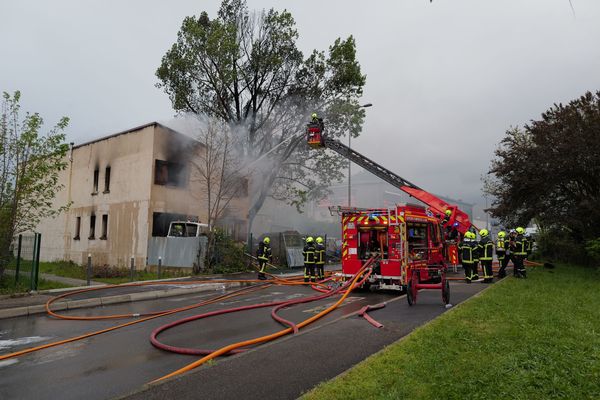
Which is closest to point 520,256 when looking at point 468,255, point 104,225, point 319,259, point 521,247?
point 521,247

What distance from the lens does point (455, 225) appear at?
15.3 m

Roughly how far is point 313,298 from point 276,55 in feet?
47.3

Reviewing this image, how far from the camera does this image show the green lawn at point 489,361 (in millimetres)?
3564

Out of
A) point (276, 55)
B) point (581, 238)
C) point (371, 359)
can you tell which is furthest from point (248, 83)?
point (371, 359)

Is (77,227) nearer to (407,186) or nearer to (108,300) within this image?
(108,300)

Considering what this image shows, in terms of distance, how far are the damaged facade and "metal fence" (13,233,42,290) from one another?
7098mm

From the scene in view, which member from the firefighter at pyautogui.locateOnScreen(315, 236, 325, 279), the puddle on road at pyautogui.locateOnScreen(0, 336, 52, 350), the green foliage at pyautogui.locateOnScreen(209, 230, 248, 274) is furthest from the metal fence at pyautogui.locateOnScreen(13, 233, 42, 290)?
the firefighter at pyautogui.locateOnScreen(315, 236, 325, 279)

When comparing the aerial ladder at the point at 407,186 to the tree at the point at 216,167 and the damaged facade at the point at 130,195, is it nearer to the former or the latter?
the tree at the point at 216,167

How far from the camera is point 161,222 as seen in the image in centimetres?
1877

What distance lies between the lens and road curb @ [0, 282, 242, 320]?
8.64 metres

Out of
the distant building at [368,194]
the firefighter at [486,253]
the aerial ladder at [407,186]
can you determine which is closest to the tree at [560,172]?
the aerial ladder at [407,186]

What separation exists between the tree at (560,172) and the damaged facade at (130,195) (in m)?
12.8

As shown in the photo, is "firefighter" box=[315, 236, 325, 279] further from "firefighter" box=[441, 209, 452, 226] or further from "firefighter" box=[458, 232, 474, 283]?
"firefighter" box=[441, 209, 452, 226]

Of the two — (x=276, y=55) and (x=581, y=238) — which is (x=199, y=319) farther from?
(x=581, y=238)
